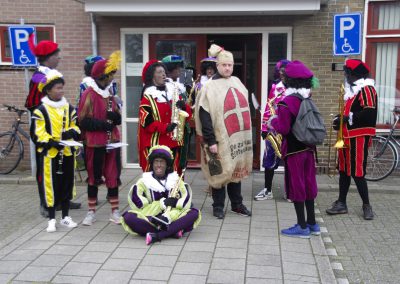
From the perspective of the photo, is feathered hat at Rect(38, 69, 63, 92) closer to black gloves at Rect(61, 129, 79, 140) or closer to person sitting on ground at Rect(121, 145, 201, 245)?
black gloves at Rect(61, 129, 79, 140)

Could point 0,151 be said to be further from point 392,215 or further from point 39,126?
point 392,215

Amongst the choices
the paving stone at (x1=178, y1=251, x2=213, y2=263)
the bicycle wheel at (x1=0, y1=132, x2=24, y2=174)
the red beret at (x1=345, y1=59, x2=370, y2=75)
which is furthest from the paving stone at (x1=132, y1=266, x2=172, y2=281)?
the bicycle wheel at (x1=0, y1=132, x2=24, y2=174)

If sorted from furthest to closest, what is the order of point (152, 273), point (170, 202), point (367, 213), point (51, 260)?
point (367, 213), point (170, 202), point (51, 260), point (152, 273)

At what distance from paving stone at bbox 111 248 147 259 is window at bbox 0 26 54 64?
215 inches

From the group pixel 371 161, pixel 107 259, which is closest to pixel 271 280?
pixel 107 259

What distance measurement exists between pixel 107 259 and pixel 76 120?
1.78 meters

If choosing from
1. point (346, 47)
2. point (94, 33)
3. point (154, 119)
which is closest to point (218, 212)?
point (154, 119)

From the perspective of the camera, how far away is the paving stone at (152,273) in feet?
13.1

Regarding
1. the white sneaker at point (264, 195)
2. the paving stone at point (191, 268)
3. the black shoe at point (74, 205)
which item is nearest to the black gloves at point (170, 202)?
the paving stone at point (191, 268)

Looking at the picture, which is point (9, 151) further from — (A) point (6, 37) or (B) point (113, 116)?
(B) point (113, 116)

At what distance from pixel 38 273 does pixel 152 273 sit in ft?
3.42

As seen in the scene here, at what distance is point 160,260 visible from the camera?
4.36 m

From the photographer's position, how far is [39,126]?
16.4 ft

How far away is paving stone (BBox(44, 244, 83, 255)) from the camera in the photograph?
15.1 ft
